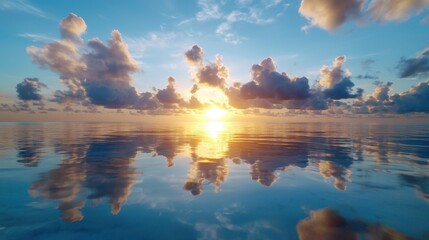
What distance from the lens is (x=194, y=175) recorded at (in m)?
17.6

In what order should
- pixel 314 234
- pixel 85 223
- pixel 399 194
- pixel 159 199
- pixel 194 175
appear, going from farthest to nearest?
pixel 194 175 → pixel 399 194 → pixel 159 199 → pixel 85 223 → pixel 314 234

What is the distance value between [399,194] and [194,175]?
1286 centimetres

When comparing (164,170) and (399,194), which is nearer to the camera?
(399,194)

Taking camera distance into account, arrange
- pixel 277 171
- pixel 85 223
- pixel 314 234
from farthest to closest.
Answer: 1. pixel 277 171
2. pixel 85 223
3. pixel 314 234

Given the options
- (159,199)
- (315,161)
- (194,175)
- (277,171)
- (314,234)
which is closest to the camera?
(314,234)

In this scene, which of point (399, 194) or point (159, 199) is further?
point (399, 194)

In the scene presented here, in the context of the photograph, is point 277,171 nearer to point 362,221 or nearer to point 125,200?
point 362,221

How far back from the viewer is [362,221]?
32.0 feet

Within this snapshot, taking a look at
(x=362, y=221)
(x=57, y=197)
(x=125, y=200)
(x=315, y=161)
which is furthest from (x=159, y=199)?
(x=315, y=161)

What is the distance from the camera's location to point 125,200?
12070 millimetres

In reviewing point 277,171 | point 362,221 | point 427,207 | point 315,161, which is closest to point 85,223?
point 362,221

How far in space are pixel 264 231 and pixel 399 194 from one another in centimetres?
972

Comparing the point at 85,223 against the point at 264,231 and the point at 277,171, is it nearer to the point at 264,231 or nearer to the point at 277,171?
the point at 264,231

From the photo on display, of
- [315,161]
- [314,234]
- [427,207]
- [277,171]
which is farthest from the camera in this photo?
[315,161]
